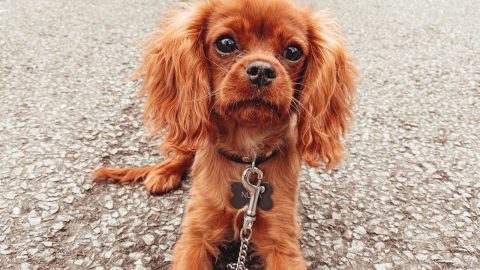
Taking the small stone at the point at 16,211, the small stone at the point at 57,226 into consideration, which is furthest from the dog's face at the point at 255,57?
the small stone at the point at 16,211

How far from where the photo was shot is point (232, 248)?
256 centimetres

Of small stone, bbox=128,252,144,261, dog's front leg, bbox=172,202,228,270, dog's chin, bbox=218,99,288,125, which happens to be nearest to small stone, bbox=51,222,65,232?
small stone, bbox=128,252,144,261

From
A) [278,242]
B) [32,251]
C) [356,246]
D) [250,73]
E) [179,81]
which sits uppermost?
[250,73]

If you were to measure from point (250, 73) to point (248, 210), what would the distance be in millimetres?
677

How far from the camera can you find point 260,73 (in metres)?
1.92

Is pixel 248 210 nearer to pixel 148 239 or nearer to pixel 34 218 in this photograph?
pixel 148 239

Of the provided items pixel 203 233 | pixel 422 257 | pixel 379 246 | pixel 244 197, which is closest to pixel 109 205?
pixel 203 233

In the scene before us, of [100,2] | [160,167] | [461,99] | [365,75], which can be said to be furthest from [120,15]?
[461,99]

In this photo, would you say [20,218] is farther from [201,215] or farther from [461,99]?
[461,99]

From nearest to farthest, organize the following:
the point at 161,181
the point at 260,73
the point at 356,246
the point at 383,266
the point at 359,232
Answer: the point at 260,73, the point at 383,266, the point at 356,246, the point at 359,232, the point at 161,181

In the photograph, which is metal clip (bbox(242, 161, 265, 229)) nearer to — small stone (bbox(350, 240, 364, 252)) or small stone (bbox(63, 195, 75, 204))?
small stone (bbox(350, 240, 364, 252))

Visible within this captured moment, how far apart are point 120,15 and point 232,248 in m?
4.90

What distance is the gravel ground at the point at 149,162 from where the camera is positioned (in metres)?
2.60

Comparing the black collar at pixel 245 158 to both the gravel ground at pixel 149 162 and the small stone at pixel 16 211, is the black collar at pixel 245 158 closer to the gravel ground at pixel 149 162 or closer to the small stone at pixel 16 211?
the gravel ground at pixel 149 162
